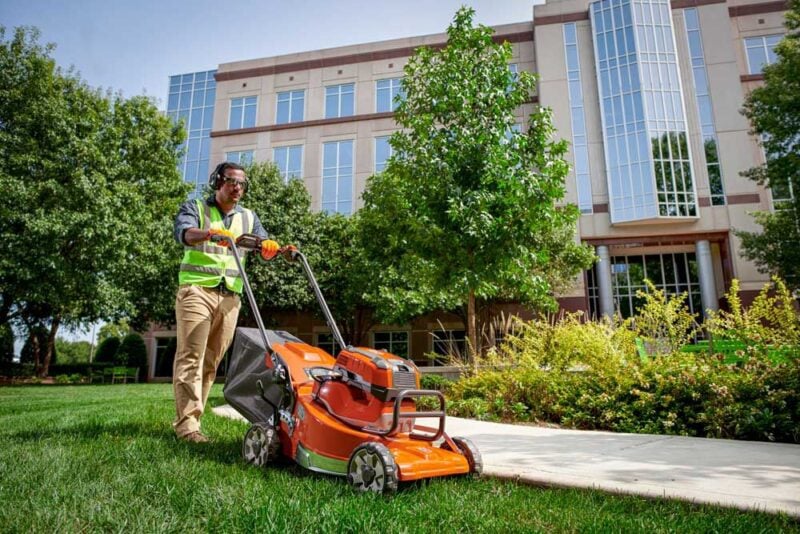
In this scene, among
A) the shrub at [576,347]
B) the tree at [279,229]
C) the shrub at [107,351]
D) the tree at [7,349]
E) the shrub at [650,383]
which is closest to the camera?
the shrub at [650,383]

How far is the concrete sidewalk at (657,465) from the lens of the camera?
288 centimetres

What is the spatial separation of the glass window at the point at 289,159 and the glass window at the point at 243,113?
316 centimetres

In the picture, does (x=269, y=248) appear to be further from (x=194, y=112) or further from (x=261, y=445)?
(x=194, y=112)

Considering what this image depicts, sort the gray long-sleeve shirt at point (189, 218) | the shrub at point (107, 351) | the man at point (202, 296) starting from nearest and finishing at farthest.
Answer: the gray long-sleeve shirt at point (189, 218)
the man at point (202, 296)
the shrub at point (107, 351)

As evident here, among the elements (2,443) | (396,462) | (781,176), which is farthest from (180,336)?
(781,176)

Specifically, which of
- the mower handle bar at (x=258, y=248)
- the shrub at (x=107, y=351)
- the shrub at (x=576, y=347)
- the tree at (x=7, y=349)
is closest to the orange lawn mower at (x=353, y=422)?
the mower handle bar at (x=258, y=248)

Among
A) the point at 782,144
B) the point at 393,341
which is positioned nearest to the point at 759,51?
the point at 782,144

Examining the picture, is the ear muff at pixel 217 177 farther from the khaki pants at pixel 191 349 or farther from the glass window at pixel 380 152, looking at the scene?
the glass window at pixel 380 152

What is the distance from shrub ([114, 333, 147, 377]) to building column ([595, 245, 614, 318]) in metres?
26.4

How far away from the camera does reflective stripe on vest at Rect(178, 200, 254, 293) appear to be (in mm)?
4445

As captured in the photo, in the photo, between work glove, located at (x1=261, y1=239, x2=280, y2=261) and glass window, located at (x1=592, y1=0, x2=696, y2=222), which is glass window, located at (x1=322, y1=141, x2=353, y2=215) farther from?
work glove, located at (x1=261, y1=239, x2=280, y2=261)

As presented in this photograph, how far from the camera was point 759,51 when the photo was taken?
28734mm

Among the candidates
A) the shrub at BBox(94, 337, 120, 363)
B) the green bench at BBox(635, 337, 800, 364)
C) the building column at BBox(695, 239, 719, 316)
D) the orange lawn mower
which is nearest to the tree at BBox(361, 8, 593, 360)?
the green bench at BBox(635, 337, 800, 364)

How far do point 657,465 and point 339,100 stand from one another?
32.6m
